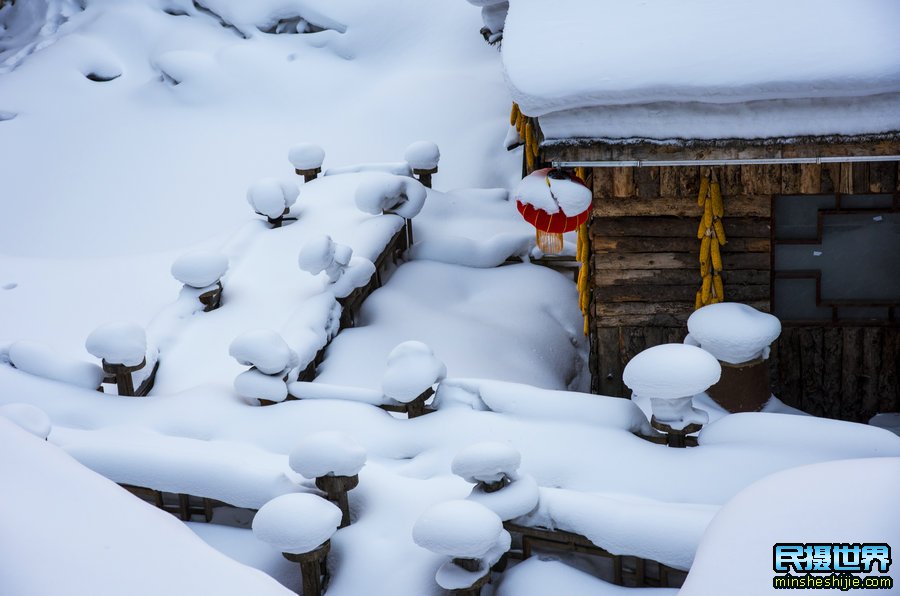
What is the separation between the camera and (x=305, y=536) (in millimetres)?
4902

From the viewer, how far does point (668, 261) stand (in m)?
8.02

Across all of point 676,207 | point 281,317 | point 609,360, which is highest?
point 676,207

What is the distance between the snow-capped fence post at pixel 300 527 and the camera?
16.1 feet

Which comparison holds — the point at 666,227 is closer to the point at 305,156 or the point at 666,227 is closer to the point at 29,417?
the point at 29,417

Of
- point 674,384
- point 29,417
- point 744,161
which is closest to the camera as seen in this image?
point 29,417

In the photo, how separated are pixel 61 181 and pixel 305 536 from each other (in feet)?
38.3

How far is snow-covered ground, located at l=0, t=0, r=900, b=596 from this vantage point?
4902mm

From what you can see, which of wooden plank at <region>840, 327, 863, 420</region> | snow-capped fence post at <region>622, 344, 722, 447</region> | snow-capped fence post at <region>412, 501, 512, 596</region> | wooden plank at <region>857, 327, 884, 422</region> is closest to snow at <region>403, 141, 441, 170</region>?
wooden plank at <region>840, 327, 863, 420</region>

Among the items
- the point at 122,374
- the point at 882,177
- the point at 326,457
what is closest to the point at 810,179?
the point at 882,177

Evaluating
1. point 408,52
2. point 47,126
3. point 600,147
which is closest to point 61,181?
point 47,126

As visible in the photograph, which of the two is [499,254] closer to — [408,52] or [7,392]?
[7,392]

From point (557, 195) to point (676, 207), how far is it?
1125mm

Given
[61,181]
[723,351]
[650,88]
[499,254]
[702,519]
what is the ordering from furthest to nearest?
[61,181], [499,254], [723,351], [650,88], [702,519]

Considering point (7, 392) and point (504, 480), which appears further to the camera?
point (7, 392)
